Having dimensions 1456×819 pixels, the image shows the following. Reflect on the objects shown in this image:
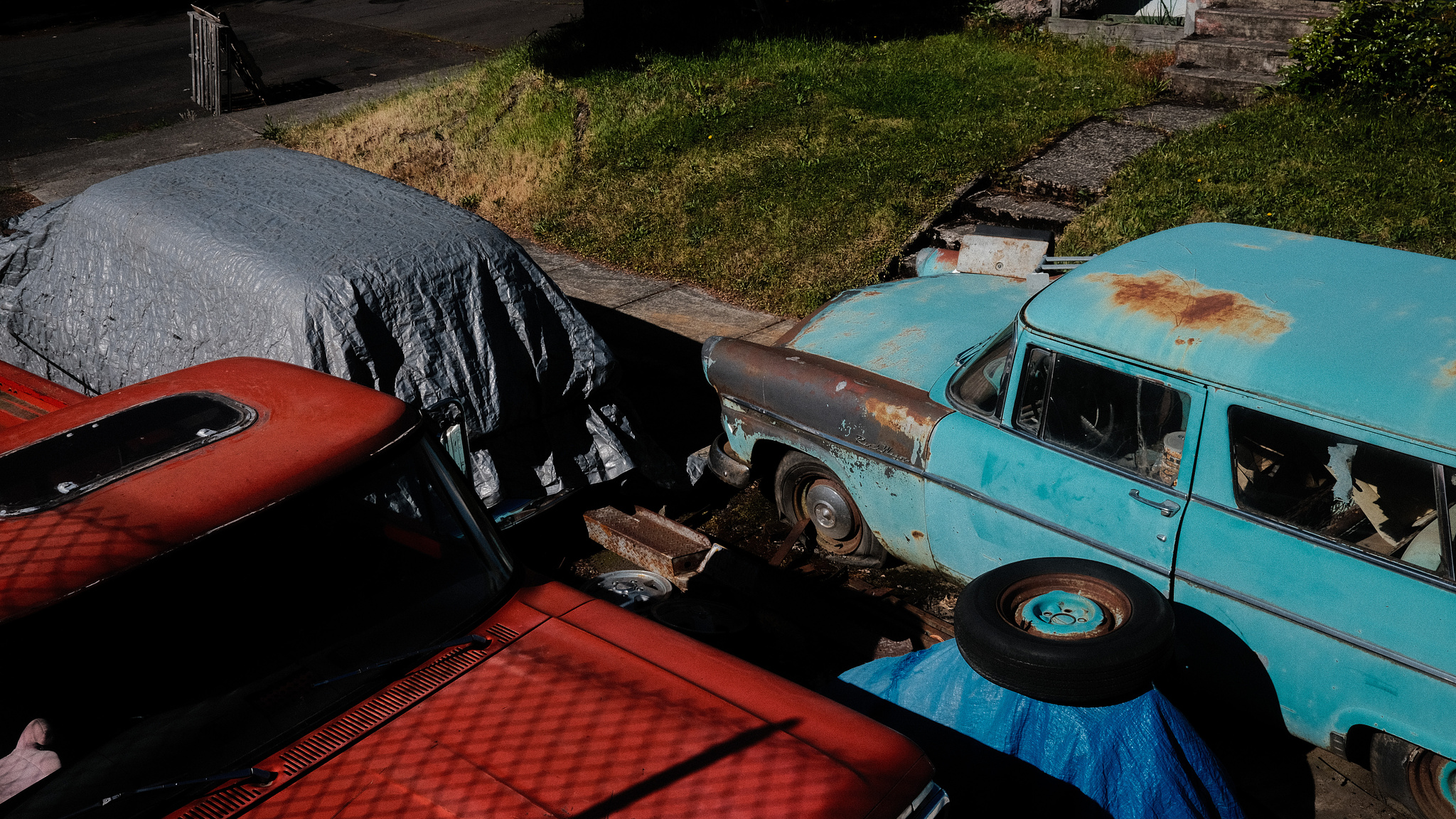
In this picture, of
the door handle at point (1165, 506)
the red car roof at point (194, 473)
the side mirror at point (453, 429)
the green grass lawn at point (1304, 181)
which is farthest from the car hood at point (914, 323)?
the green grass lawn at point (1304, 181)

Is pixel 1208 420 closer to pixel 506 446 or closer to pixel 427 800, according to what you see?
pixel 427 800

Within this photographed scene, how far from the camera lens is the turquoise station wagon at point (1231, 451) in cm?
328

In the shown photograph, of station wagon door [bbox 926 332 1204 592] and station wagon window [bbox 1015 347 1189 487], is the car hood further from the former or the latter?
station wagon window [bbox 1015 347 1189 487]

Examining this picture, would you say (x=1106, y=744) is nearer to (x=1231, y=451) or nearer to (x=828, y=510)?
(x=1231, y=451)

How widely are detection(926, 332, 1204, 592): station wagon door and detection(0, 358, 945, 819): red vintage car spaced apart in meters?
1.62

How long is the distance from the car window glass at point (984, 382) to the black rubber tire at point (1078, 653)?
0.99m

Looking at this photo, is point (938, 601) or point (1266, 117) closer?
point (938, 601)

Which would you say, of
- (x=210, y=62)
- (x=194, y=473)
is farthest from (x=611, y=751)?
(x=210, y=62)

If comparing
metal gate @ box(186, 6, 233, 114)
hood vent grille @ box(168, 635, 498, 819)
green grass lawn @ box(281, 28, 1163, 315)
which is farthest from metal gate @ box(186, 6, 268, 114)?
hood vent grille @ box(168, 635, 498, 819)

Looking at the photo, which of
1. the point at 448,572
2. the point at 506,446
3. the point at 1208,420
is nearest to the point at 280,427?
the point at 448,572

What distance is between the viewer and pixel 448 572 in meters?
3.08

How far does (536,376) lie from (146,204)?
7.21ft

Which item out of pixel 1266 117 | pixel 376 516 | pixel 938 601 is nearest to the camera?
pixel 376 516

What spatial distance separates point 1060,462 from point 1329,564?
96 centimetres
